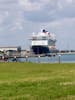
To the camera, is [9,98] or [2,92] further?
[2,92]

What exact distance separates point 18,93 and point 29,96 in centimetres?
141

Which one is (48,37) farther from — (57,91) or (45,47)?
(57,91)

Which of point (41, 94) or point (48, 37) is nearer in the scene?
point (41, 94)

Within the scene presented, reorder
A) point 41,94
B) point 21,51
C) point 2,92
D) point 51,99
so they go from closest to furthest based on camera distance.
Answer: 1. point 51,99
2. point 41,94
3. point 2,92
4. point 21,51

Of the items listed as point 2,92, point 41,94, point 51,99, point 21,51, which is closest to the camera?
point 51,99

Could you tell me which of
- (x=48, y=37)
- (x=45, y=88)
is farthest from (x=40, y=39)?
(x=45, y=88)

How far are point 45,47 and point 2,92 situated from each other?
14855 centimetres

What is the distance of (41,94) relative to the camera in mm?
17078

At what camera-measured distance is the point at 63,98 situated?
1598 centimetres

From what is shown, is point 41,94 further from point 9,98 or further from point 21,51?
point 21,51

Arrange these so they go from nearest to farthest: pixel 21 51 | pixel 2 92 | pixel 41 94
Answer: pixel 41 94 → pixel 2 92 → pixel 21 51

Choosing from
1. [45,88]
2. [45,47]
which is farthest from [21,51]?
[45,88]

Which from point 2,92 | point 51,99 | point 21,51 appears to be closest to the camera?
point 51,99

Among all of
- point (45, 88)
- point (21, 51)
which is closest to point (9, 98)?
point (45, 88)
